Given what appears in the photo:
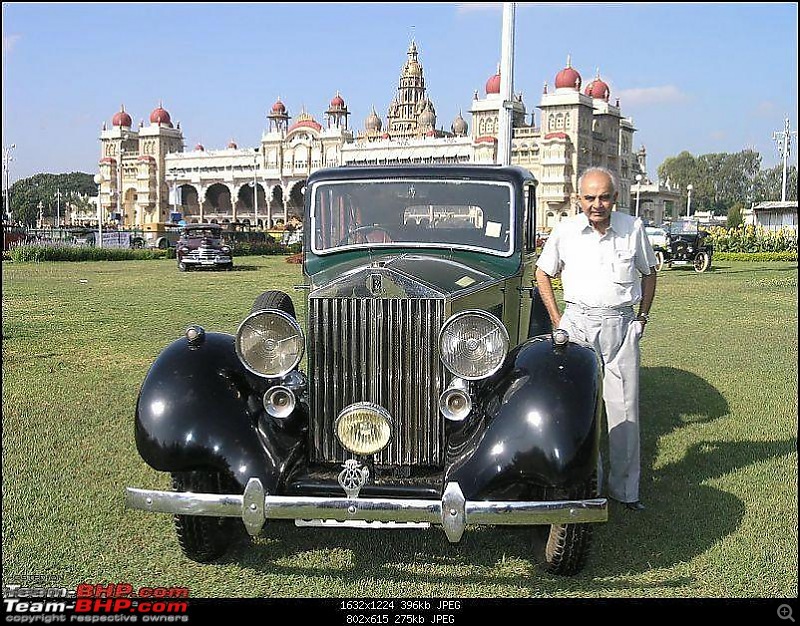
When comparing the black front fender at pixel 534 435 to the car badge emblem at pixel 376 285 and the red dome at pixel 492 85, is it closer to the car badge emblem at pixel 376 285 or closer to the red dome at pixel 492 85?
the car badge emblem at pixel 376 285

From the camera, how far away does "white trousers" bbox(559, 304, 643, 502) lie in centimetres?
490

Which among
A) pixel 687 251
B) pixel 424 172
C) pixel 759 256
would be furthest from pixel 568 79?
pixel 424 172

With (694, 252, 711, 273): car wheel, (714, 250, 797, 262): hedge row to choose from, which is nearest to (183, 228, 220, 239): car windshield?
(694, 252, 711, 273): car wheel

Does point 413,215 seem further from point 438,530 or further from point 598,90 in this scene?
point 598,90

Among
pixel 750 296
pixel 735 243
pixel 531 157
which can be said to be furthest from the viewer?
pixel 531 157

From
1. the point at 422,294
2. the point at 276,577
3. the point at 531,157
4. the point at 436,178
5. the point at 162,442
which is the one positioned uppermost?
the point at 531,157

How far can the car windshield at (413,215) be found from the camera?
551 centimetres

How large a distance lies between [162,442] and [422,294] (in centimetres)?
143

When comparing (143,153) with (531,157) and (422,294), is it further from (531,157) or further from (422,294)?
(422,294)

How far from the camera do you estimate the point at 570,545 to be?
4.06 meters

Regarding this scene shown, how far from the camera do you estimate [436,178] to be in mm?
5609

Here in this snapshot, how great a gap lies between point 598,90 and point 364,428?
321 feet

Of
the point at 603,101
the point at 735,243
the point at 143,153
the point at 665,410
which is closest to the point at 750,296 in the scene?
the point at 665,410

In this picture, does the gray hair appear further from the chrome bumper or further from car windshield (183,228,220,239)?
car windshield (183,228,220,239)
